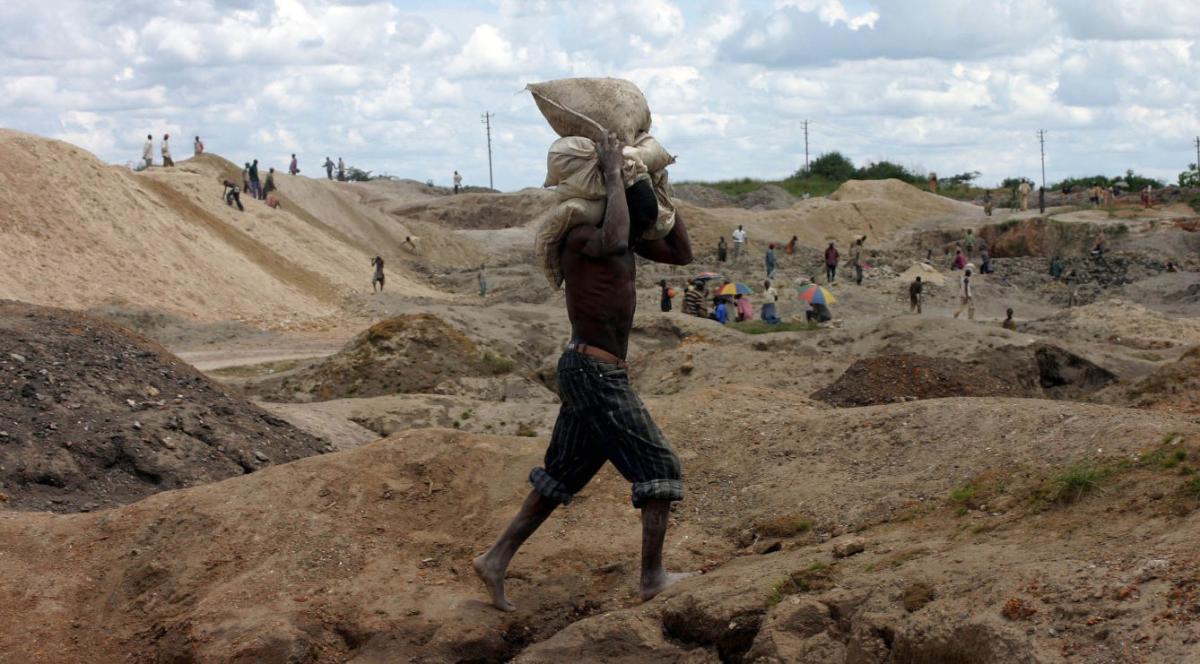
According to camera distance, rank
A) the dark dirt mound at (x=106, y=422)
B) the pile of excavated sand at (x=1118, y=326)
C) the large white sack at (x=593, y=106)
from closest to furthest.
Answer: the large white sack at (x=593, y=106)
the dark dirt mound at (x=106, y=422)
the pile of excavated sand at (x=1118, y=326)

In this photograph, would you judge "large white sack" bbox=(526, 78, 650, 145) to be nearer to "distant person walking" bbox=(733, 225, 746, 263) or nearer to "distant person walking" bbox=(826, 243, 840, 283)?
"distant person walking" bbox=(826, 243, 840, 283)

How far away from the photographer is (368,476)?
7.07 meters

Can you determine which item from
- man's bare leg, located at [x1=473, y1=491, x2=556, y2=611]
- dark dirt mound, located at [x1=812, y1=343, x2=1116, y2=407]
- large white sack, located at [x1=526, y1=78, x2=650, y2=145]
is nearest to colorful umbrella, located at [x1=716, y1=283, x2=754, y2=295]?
dark dirt mound, located at [x1=812, y1=343, x2=1116, y2=407]

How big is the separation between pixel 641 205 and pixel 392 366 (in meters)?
10.9

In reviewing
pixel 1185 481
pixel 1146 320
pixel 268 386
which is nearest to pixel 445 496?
pixel 1185 481

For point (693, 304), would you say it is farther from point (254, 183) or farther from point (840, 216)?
point (840, 216)

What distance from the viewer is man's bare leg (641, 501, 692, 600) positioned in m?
5.54

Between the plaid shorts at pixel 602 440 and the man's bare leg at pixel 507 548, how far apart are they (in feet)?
0.25

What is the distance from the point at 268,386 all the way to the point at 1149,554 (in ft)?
44.4

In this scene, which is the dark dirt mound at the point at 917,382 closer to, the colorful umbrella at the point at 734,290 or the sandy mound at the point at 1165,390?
the sandy mound at the point at 1165,390

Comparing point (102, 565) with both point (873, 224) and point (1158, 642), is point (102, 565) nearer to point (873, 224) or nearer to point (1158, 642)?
point (1158, 642)

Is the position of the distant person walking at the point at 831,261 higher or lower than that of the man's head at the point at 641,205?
lower

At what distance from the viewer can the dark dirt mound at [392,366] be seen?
16.2m

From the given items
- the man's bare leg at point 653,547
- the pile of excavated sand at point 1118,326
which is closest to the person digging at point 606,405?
the man's bare leg at point 653,547
